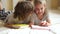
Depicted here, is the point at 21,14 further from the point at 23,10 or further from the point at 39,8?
the point at 39,8

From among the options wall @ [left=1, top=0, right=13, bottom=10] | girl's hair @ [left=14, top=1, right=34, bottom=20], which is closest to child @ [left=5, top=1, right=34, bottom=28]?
girl's hair @ [left=14, top=1, right=34, bottom=20]

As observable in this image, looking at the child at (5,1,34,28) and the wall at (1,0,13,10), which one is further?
the wall at (1,0,13,10)

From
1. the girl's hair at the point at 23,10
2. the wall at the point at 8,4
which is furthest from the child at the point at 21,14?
the wall at the point at 8,4

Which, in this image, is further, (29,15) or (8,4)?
(8,4)

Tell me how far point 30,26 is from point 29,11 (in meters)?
0.11

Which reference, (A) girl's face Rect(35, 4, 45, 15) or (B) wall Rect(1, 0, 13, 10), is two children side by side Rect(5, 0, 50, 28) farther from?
(B) wall Rect(1, 0, 13, 10)

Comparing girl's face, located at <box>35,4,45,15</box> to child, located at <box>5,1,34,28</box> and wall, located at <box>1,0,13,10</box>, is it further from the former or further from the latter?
wall, located at <box>1,0,13,10</box>

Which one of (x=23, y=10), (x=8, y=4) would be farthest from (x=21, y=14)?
(x=8, y=4)

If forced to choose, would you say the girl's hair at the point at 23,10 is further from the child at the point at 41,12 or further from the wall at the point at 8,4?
the wall at the point at 8,4

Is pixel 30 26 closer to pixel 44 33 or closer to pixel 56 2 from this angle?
pixel 44 33

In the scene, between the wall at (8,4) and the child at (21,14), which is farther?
the wall at (8,4)

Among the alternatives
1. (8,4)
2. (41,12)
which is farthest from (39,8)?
(8,4)

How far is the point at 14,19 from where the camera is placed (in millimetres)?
1011

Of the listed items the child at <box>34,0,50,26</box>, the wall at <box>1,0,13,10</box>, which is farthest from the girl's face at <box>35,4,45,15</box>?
the wall at <box>1,0,13,10</box>
